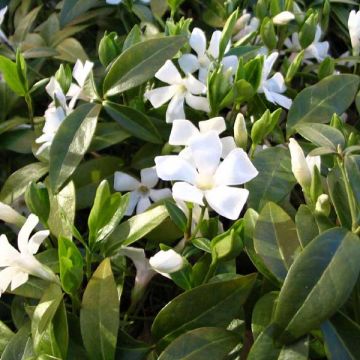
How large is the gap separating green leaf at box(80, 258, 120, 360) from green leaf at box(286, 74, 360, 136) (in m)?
0.35

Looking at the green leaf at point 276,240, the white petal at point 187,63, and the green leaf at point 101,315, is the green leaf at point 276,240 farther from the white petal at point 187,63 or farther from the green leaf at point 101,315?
the white petal at point 187,63

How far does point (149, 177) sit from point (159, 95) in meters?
0.12

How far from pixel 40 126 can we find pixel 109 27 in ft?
1.01

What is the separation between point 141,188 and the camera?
2.85 ft

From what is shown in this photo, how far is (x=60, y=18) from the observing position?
1.11 metres

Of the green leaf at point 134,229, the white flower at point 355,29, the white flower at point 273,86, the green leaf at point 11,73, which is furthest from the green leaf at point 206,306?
the white flower at point 355,29

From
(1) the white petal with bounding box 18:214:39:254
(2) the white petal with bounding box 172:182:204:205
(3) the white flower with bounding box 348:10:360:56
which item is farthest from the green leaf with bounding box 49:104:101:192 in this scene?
(3) the white flower with bounding box 348:10:360:56

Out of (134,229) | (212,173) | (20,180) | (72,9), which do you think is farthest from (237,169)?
(72,9)

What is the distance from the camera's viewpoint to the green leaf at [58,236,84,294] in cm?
66

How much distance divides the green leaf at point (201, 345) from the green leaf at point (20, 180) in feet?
1.18

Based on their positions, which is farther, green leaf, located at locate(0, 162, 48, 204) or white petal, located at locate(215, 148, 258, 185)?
green leaf, located at locate(0, 162, 48, 204)

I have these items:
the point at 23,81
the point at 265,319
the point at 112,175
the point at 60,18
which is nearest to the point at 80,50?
the point at 60,18

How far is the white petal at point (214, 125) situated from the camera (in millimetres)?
748

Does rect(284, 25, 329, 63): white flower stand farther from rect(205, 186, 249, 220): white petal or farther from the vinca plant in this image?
rect(205, 186, 249, 220): white petal
